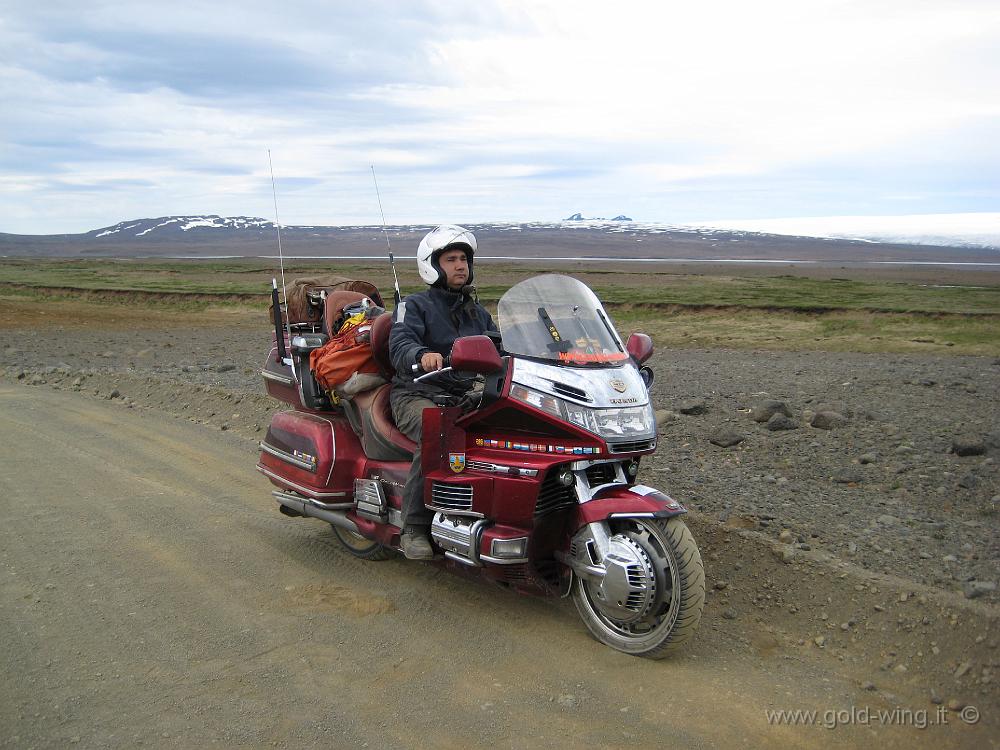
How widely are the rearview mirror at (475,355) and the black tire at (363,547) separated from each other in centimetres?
212

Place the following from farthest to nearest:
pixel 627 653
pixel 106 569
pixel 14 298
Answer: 1. pixel 14 298
2. pixel 106 569
3. pixel 627 653

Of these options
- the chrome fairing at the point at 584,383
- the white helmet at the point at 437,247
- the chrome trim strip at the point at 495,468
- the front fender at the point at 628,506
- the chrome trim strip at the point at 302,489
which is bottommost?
the chrome trim strip at the point at 302,489

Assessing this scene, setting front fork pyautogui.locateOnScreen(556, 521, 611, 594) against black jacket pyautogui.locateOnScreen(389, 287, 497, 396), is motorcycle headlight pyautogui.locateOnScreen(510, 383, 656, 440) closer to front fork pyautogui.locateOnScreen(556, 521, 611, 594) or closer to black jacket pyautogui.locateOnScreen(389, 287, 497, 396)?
front fork pyautogui.locateOnScreen(556, 521, 611, 594)

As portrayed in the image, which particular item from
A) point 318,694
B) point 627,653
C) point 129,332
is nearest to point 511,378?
point 627,653

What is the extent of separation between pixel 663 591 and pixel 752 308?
26880mm

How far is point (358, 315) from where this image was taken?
630cm

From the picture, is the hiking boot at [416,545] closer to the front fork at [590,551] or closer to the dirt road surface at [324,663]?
the dirt road surface at [324,663]

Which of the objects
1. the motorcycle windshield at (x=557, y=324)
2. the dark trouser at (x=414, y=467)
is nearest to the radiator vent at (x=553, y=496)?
the motorcycle windshield at (x=557, y=324)

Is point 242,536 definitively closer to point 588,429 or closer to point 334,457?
point 334,457

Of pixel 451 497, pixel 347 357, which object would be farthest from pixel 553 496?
pixel 347 357

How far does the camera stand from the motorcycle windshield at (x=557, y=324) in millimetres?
4969

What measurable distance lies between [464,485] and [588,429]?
0.90 m

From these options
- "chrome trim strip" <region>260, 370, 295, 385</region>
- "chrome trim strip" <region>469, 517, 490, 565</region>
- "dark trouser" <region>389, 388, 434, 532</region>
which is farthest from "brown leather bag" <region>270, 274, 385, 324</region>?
"chrome trim strip" <region>469, 517, 490, 565</region>

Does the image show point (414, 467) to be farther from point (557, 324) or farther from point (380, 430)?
point (557, 324)
